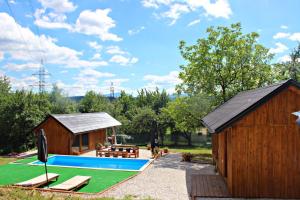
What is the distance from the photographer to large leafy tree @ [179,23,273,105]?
2106 cm

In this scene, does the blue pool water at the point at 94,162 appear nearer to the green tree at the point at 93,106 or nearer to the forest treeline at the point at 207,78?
the forest treeline at the point at 207,78

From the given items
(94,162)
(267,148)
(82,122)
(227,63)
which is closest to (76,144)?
(82,122)

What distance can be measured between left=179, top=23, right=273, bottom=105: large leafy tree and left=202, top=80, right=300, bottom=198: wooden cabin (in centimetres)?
1156

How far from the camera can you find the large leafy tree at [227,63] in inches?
829

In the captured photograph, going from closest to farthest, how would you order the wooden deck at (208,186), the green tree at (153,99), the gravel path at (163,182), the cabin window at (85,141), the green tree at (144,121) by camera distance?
the wooden deck at (208,186) → the gravel path at (163,182) → the cabin window at (85,141) → the green tree at (144,121) → the green tree at (153,99)

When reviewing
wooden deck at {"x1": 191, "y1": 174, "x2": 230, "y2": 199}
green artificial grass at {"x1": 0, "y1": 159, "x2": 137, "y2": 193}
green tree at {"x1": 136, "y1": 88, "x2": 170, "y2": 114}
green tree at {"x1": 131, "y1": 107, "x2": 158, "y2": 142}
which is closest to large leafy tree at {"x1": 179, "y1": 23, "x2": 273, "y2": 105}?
wooden deck at {"x1": 191, "y1": 174, "x2": 230, "y2": 199}

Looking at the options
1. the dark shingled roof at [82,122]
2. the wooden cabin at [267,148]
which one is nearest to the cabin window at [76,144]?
the dark shingled roof at [82,122]

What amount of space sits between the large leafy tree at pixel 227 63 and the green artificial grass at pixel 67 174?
1039 cm

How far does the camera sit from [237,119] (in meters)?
9.45

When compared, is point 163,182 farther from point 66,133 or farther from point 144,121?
point 144,121

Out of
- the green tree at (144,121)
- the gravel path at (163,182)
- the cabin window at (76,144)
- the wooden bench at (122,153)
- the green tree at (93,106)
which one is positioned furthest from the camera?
the green tree at (93,106)

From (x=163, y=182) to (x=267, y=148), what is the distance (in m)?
4.73

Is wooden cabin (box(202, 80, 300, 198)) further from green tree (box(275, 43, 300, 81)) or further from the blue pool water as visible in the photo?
green tree (box(275, 43, 300, 81))

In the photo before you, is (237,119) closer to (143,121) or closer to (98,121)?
(98,121)
